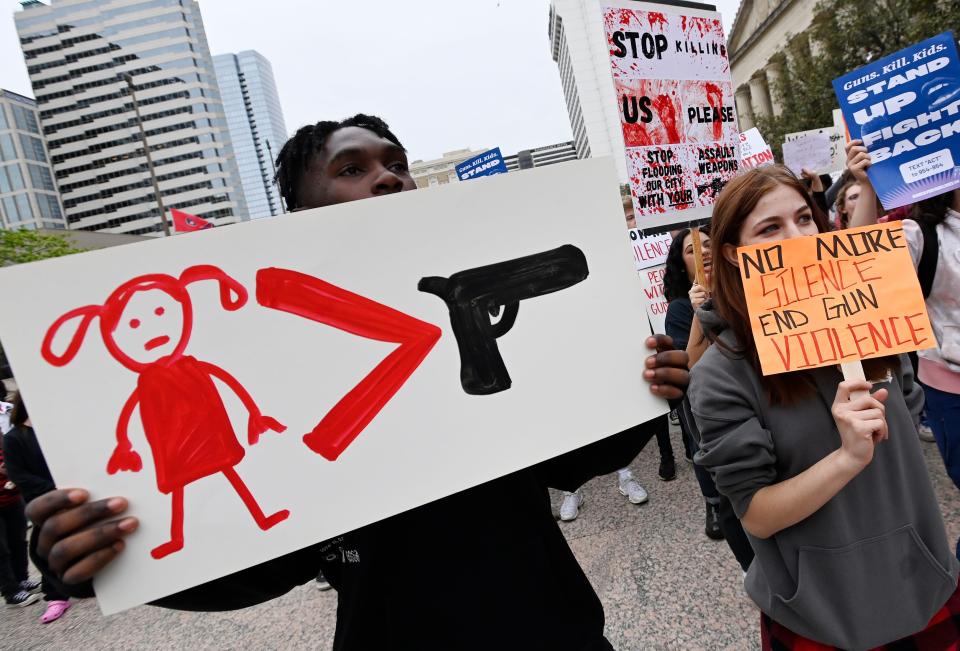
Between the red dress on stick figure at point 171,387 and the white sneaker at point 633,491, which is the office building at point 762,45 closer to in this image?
the white sneaker at point 633,491

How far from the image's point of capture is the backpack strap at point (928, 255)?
6.87 feet

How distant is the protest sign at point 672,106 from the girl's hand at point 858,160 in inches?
28.1

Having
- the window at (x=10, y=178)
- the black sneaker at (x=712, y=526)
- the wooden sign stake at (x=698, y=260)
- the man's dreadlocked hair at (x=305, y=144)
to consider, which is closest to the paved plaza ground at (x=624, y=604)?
the black sneaker at (x=712, y=526)

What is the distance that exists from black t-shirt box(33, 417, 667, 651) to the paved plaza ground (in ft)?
5.30

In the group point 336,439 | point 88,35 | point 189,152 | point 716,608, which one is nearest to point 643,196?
point 716,608

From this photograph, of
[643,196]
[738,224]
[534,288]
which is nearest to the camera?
[534,288]

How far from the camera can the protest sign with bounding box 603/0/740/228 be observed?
2629 millimetres

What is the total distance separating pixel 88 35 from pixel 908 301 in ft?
339

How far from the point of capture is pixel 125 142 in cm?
7744

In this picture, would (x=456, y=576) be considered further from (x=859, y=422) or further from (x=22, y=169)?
(x=22, y=169)

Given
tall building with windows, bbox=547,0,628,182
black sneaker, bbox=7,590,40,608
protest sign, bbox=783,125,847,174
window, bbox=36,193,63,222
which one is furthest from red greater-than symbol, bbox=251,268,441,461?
window, bbox=36,193,63,222

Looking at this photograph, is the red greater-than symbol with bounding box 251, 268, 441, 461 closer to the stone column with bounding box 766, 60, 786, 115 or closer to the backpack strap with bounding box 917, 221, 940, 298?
the backpack strap with bounding box 917, 221, 940, 298

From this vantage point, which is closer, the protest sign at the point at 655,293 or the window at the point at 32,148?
the protest sign at the point at 655,293

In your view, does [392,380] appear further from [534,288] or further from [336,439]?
[534,288]
